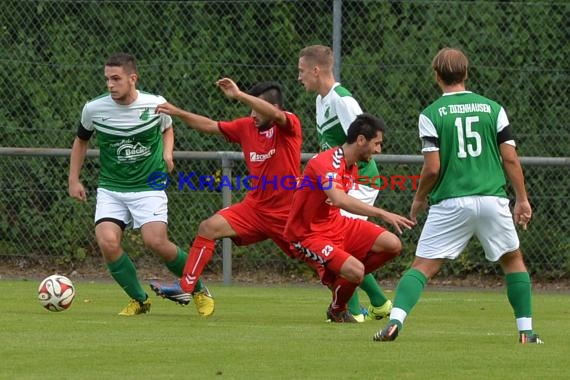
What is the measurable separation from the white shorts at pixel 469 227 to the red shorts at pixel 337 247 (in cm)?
158

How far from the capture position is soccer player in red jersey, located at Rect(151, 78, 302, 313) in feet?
36.6

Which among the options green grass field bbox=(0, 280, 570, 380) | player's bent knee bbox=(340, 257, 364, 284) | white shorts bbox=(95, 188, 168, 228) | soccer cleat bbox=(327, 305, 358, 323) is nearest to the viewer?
green grass field bbox=(0, 280, 570, 380)

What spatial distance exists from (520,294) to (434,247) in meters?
0.61

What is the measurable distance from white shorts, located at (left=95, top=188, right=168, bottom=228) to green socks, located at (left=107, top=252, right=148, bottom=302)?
1.18 feet

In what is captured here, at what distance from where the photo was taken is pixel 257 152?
11.3 meters

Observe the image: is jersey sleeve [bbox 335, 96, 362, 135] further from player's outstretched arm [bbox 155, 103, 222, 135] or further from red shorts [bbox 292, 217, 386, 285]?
player's outstretched arm [bbox 155, 103, 222, 135]

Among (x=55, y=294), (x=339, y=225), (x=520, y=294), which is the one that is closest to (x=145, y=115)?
(x=55, y=294)

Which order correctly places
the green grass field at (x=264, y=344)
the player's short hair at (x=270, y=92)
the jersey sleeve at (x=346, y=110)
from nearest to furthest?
1. the green grass field at (x=264, y=344)
2. the jersey sleeve at (x=346, y=110)
3. the player's short hair at (x=270, y=92)

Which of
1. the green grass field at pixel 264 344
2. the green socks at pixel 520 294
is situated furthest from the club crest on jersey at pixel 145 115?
the green socks at pixel 520 294

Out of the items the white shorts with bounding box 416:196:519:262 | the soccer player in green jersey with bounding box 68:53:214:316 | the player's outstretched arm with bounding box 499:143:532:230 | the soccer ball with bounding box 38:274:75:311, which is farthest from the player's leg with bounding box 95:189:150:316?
the player's outstretched arm with bounding box 499:143:532:230

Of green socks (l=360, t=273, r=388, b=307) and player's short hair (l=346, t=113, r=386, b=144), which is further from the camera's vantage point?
green socks (l=360, t=273, r=388, b=307)

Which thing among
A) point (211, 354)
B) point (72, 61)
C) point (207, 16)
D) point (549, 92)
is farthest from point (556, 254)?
point (211, 354)

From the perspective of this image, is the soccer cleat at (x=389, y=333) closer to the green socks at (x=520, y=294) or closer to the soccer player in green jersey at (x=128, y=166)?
the green socks at (x=520, y=294)

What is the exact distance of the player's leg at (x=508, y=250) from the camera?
8.78m
